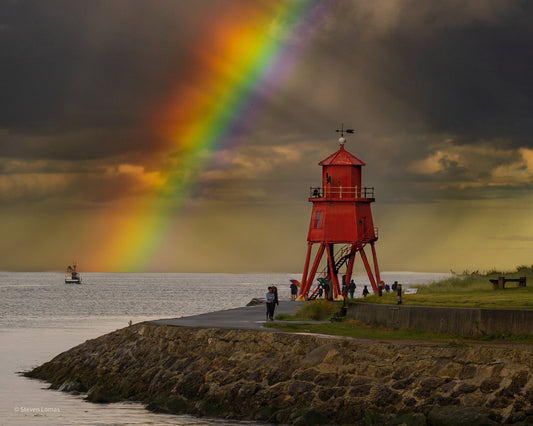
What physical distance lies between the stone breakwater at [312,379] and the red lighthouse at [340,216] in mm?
25303

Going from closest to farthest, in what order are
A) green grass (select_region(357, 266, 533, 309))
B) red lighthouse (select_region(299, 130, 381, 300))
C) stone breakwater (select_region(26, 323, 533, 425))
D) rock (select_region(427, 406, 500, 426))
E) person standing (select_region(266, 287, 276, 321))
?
rock (select_region(427, 406, 500, 426)), stone breakwater (select_region(26, 323, 533, 425)), green grass (select_region(357, 266, 533, 309)), person standing (select_region(266, 287, 276, 321)), red lighthouse (select_region(299, 130, 381, 300))

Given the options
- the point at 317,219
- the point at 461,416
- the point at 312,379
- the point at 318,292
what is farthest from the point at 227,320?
the point at 318,292

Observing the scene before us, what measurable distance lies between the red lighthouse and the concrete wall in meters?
25.5

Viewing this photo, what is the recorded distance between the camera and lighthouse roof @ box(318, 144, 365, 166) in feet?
208

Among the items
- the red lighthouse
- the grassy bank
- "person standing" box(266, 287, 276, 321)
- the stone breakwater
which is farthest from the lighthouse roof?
the stone breakwater

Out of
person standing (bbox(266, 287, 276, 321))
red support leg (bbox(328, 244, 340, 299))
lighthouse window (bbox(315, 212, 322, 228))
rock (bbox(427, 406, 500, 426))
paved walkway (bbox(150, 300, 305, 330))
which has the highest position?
lighthouse window (bbox(315, 212, 322, 228))

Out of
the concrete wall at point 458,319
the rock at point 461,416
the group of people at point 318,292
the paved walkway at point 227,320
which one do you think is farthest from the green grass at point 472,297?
the rock at point 461,416

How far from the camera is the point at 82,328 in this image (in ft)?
244

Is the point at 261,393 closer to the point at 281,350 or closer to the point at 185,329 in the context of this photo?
the point at 281,350

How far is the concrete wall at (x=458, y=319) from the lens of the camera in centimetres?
3114

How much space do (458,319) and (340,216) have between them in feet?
101

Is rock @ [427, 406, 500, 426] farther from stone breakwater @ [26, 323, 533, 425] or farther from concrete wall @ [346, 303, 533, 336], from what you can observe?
concrete wall @ [346, 303, 533, 336]

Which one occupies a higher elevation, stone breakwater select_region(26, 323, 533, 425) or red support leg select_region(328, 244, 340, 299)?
red support leg select_region(328, 244, 340, 299)

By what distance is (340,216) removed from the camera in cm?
6312
